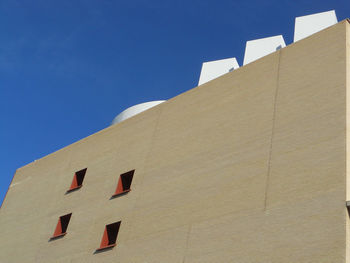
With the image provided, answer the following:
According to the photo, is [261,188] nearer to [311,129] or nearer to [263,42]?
[311,129]

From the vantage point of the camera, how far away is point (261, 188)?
739 inches

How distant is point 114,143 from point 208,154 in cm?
689

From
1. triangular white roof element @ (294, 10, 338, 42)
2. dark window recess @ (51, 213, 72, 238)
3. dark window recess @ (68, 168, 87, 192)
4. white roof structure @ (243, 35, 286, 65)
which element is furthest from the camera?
dark window recess @ (68, 168, 87, 192)

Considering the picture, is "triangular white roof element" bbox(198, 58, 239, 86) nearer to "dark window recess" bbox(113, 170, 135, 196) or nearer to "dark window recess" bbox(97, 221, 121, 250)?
"dark window recess" bbox(113, 170, 135, 196)

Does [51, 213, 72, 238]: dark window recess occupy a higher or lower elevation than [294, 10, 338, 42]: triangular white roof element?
lower

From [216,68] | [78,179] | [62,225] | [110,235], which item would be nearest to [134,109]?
[78,179]

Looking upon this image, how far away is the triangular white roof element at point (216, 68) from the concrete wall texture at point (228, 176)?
7.10ft

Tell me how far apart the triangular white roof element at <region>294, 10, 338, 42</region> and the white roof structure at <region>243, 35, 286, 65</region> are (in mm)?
1018

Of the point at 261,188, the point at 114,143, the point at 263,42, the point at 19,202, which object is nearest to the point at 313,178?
the point at 261,188

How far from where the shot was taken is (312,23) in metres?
24.2

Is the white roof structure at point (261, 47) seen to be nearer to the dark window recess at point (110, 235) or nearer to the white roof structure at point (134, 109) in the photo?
the white roof structure at point (134, 109)

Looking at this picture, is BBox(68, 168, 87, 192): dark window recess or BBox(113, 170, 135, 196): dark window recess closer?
BBox(113, 170, 135, 196): dark window recess

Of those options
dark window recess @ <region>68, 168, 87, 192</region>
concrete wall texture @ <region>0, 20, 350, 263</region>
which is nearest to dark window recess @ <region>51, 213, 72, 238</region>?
concrete wall texture @ <region>0, 20, 350, 263</region>

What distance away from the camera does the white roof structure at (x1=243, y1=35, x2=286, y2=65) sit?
25.2 metres
